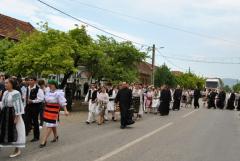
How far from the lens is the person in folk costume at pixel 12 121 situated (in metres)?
10.6

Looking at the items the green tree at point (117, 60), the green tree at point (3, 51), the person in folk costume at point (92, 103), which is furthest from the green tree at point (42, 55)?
the person in folk costume at point (92, 103)

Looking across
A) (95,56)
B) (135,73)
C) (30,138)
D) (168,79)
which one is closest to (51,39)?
(95,56)

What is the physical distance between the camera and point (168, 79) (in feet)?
259

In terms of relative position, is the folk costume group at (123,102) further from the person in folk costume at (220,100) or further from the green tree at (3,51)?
the person in folk costume at (220,100)

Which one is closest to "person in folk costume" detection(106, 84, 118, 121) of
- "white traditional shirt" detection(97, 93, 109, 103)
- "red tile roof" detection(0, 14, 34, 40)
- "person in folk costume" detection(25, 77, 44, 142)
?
"white traditional shirt" detection(97, 93, 109, 103)

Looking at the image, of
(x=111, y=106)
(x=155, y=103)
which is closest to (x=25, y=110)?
(x=111, y=106)

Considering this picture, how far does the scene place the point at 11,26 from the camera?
48594 millimetres

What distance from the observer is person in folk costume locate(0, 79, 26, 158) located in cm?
1062

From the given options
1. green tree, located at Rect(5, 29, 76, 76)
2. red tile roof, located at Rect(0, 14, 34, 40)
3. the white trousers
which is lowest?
the white trousers

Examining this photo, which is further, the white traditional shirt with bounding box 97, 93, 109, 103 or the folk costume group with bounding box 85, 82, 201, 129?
the white traditional shirt with bounding box 97, 93, 109, 103

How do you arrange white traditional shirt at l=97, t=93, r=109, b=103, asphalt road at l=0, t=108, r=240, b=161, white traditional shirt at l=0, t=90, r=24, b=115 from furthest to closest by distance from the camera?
white traditional shirt at l=97, t=93, r=109, b=103 < asphalt road at l=0, t=108, r=240, b=161 < white traditional shirt at l=0, t=90, r=24, b=115

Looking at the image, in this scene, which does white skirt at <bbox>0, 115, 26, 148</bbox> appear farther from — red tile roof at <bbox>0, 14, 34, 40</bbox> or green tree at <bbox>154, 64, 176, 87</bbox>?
green tree at <bbox>154, 64, 176, 87</bbox>

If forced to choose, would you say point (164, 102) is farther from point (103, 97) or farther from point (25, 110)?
point (25, 110)

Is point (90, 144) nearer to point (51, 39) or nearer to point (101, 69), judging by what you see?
point (51, 39)
